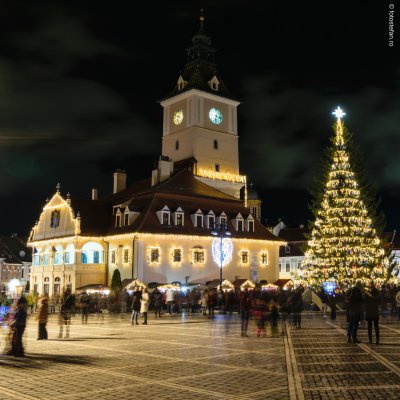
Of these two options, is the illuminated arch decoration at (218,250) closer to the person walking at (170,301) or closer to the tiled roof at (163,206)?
the tiled roof at (163,206)

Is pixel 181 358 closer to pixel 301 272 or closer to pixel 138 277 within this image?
pixel 301 272

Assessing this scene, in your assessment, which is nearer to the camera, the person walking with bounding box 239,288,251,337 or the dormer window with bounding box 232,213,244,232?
the person walking with bounding box 239,288,251,337

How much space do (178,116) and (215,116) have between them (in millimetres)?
4698

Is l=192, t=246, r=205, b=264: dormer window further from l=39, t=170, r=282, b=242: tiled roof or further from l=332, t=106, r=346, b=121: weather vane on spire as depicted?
l=332, t=106, r=346, b=121: weather vane on spire

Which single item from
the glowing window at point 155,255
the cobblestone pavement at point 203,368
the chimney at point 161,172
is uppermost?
the chimney at point 161,172

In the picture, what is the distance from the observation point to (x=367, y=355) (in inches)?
597

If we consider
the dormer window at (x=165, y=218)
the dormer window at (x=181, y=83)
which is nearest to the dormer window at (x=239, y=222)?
the dormer window at (x=165, y=218)

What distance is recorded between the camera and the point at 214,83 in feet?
239

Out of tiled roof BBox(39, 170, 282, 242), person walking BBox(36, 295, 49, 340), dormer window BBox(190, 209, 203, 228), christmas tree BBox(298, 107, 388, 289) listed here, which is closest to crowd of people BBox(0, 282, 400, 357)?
person walking BBox(36, 295, 49, 340)

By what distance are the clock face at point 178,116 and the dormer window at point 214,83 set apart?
16.2ft

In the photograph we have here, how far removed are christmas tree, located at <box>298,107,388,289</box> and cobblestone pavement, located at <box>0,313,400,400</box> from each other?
1757 cm

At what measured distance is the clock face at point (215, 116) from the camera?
7181 cm

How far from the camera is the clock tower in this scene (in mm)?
69500

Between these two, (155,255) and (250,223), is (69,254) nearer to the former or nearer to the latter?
(155,255)
